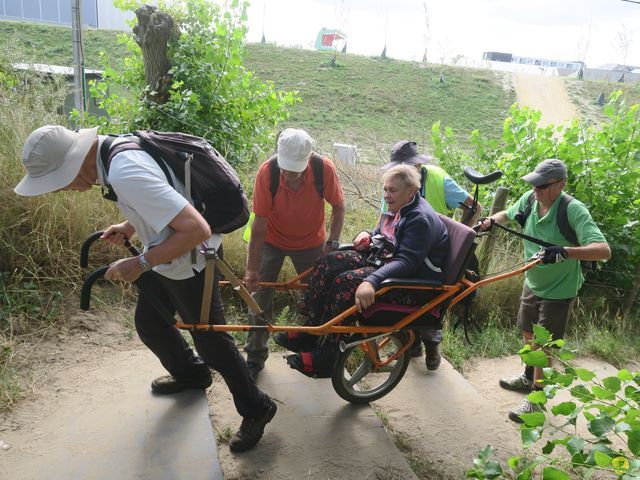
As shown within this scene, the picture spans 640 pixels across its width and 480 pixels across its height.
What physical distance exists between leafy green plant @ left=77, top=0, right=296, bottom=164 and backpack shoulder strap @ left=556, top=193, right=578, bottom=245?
12.9ft

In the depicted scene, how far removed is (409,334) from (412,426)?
615 millimetres

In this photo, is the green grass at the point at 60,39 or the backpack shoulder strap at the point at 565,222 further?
the green grass at the point at 60,39

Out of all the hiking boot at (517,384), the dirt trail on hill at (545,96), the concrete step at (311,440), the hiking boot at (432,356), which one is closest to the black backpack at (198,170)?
the concrete step at (311,440)

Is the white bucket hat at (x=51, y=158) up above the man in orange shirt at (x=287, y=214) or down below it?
above

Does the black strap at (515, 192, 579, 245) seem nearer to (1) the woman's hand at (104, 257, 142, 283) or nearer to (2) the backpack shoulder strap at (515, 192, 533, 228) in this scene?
(2) the backpack shoulder strap at (515, 192, 533, 228)

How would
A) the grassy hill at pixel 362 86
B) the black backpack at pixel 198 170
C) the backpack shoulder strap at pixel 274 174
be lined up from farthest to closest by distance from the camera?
the grassy hill at pixel 362 86 → the backpack shoulder strap at pixel 274 174 → the black backpack at pixel 198 170

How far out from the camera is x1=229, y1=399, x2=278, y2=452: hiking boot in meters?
2.87

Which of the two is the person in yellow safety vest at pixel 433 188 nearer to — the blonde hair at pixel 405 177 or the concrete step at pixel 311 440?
the blonde hair at pixel 405 177

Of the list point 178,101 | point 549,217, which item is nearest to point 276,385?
point 549,217

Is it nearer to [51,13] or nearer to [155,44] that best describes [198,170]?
[155,44]

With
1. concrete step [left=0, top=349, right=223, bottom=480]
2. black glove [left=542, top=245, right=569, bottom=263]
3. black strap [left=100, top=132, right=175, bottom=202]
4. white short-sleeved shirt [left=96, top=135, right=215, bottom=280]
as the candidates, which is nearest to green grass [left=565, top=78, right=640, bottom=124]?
black glove [left=542, top=245, right=569, bottom=263]

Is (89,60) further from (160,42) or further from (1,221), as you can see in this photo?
(1,221)

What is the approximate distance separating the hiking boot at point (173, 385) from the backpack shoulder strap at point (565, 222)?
2574mm

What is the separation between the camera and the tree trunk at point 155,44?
5969 mm
